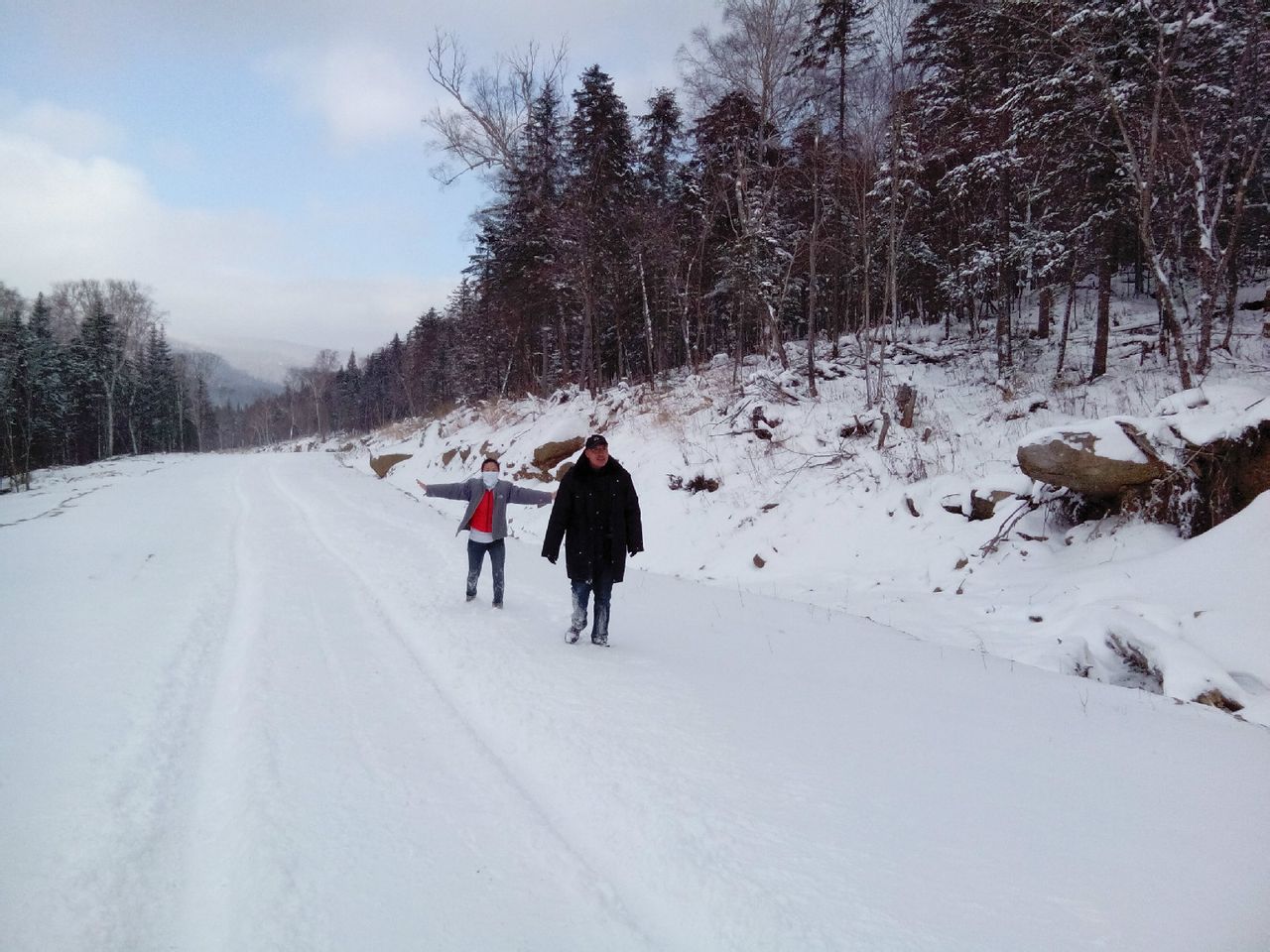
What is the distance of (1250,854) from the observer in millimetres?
2637

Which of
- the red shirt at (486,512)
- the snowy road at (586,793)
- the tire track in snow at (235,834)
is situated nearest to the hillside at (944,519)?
the snowy road at (586,793)

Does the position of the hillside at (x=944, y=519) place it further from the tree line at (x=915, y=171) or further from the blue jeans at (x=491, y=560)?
the blue jeans at (x=491, y=560)

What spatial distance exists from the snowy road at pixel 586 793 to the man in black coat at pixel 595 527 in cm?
53

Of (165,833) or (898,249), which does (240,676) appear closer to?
(165,833)

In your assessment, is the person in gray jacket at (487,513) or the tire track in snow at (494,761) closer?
the tire track in snow at (494,761)

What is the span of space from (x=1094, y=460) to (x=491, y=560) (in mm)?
7401

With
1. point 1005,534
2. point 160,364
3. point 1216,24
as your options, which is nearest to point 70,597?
point 1005,534

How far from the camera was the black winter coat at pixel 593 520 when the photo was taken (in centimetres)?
544

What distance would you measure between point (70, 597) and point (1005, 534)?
11.5 metres

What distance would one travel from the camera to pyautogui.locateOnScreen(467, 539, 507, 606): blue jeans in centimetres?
665

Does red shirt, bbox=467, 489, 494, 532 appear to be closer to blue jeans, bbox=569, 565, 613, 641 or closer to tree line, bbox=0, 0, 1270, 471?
blue jeans, bbox=569, 565, 613, 641

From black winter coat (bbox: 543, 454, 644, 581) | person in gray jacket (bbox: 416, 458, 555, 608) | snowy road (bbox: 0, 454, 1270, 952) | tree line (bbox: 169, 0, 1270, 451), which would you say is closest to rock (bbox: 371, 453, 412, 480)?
tree line (bbox: 169, 0, 1270, 451)

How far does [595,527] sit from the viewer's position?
5434 millimetres

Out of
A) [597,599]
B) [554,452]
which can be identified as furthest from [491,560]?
[554,452]
